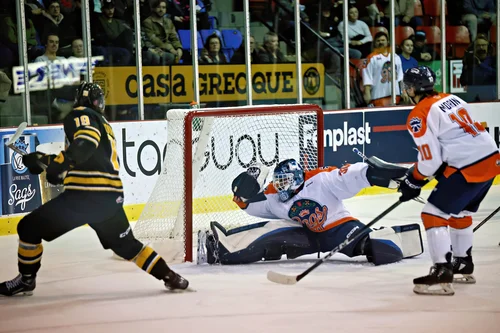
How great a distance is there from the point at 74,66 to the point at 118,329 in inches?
168

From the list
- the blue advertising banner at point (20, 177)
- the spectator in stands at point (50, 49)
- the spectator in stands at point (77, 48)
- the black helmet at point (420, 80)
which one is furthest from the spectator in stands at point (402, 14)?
the black helmet at point (420, 80)

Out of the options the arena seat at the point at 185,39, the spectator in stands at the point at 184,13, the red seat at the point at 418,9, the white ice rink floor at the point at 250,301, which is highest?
the red seat at the point at 418,9

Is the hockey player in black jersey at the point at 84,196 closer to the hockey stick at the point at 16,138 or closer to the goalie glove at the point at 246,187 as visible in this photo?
the hockey stick at the point at 16,138

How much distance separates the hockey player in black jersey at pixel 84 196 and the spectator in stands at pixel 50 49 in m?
3.17

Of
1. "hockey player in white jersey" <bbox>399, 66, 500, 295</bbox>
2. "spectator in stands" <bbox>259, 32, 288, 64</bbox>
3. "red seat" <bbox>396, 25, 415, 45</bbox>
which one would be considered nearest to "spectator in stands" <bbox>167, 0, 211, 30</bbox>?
"spectator in stands" <bbox>259, 32, 288, 64</bbox>

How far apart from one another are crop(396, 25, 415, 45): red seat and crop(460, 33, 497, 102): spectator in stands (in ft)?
2.70

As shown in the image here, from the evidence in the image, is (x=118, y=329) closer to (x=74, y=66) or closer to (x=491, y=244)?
(x=491, y=244)

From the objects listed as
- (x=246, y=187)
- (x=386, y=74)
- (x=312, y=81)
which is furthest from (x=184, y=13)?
(x=246, y=187)

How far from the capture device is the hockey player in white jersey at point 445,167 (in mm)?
4469

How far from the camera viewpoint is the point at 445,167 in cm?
460

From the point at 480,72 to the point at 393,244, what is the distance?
5.51 meters

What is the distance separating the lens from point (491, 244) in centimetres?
611

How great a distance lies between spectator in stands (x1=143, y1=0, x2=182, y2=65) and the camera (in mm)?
8281

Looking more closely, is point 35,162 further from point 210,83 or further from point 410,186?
point 210,83
